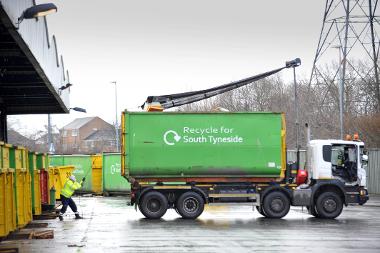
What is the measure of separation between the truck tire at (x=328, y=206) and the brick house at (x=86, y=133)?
107 meters

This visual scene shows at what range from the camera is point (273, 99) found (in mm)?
73438

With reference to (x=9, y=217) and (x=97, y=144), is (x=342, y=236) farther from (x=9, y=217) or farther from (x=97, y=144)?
(x=97, y=144)

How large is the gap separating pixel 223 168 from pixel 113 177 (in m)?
15.8

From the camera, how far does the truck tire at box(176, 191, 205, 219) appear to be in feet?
74.7

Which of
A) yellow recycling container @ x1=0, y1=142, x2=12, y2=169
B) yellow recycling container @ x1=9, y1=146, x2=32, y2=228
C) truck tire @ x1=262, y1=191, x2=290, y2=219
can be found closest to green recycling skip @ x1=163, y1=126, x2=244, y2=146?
truck tire @ x1=262, y1=191, x2=290, y2=219

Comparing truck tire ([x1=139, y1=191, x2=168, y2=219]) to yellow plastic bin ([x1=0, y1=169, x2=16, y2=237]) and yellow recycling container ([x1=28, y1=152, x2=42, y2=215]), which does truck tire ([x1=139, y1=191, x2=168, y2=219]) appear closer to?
yellow recycling container ([x1=28, y1=152, x2=42, y2=215])

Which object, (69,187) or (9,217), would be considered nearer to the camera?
(9,217)

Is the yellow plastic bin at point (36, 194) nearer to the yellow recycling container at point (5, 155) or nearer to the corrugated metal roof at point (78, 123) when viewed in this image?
the yellow recycling container at point (5, 155)

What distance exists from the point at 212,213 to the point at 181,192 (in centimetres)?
321

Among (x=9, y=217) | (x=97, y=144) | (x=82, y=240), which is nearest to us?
(x=9, y=217)

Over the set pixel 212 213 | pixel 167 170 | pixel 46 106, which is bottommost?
pixel 212 213

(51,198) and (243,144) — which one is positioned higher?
(243,144)

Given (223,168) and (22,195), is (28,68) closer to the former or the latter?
(22,195)

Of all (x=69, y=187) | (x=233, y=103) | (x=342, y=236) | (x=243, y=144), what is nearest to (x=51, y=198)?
(x=69, y=187)
